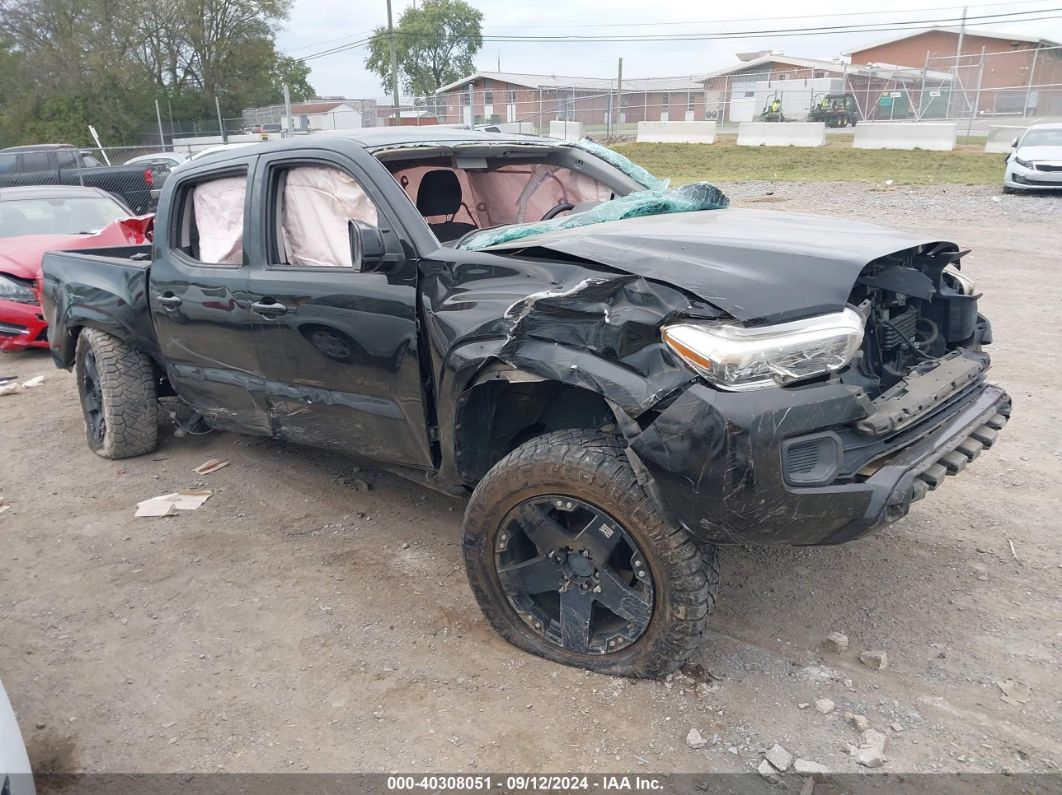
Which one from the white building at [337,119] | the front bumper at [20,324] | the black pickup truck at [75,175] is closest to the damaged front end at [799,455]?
the front bumper at [20,324]

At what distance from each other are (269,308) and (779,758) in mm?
2775

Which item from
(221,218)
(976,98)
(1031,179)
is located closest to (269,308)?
(221,218)

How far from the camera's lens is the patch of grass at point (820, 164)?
61.4ft

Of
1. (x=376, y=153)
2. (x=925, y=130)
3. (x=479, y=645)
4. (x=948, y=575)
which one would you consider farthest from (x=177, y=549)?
(x=925, y=130)

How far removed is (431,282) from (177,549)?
2013mm

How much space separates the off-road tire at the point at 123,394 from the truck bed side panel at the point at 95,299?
11 centimetres

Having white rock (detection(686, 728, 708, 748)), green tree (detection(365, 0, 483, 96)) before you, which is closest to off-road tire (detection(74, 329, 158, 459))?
white rock (detection(686, 728, 708, 748))

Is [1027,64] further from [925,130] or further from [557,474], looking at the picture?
[557,474]

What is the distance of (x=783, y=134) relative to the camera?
26.1m

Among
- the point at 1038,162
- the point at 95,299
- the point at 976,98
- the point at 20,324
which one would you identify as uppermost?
the point at 976,98

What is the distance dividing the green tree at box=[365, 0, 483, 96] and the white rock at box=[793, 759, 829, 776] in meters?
88.0

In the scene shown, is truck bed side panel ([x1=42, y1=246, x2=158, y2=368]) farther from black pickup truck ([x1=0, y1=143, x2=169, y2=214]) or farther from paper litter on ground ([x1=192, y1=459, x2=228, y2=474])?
black pickup truck ([x1=0, y1=143, x2=169, y2=214])

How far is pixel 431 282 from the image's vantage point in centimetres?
323

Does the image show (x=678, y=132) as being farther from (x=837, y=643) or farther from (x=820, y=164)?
(x=837, y=643)
